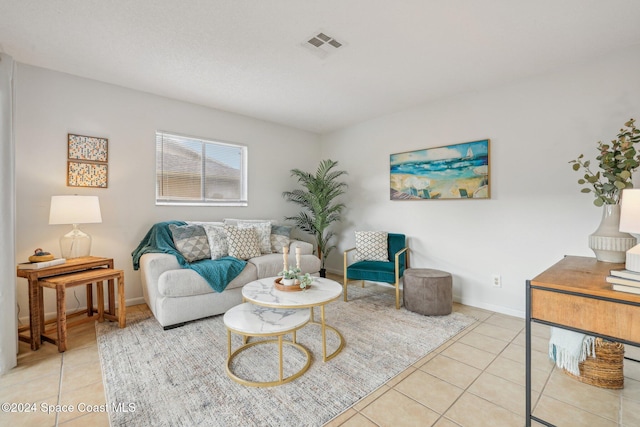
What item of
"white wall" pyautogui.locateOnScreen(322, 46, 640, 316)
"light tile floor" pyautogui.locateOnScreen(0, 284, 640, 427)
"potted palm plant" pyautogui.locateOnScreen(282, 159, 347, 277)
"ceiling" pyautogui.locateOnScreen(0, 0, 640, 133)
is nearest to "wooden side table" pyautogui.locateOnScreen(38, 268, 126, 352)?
"light tile floor" pyautogui.locateOnScreen(0, 284, 640, 427)

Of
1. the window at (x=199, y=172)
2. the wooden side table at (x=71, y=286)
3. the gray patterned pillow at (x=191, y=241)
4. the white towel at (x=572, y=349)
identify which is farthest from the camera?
the window at (x=199, y=172)

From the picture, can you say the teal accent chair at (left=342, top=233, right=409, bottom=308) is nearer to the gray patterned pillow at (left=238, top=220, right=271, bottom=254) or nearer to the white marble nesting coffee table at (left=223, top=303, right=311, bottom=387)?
the gray patterned pillow at (left=238, top=220, right=271, bottom=254)

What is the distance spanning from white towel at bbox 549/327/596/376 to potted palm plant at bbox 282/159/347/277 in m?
2.82

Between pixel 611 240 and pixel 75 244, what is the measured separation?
4244 millimetres

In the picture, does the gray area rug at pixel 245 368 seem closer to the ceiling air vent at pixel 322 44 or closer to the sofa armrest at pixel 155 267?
the sofa armrest at pixel 155 267

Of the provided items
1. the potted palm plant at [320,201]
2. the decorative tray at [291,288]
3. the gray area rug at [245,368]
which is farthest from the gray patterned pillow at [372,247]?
the decorative tray at [291,288]

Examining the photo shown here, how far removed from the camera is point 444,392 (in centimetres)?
171

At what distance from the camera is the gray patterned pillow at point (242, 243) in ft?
10.6

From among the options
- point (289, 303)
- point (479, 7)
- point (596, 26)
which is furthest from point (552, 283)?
point (596, 26)

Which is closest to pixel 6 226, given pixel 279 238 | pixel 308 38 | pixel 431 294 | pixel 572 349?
pixel 279 238

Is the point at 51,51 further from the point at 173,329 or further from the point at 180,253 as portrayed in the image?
the point at 173,329

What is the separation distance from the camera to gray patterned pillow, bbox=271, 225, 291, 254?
3.72 metres

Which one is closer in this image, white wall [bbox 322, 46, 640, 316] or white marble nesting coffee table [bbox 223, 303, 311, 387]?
white marble nesting coffee table [bbox 223, 303, 311, 387]

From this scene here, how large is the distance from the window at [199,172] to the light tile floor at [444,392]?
1.91 m
